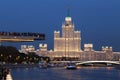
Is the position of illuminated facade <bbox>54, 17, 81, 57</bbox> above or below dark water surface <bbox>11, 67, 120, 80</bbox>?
above

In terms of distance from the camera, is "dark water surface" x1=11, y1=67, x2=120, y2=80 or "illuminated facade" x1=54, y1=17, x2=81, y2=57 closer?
"dark water surface" x1=11, y1=67, x2=120, y2=80

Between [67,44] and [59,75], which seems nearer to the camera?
[59,75]

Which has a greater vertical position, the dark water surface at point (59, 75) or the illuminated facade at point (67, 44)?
the illuminated facade at point (67, 44)

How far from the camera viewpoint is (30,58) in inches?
5325

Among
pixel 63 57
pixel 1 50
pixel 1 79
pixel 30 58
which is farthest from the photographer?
pixel 63 57

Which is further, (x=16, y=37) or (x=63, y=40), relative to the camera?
(x=63, y=40)

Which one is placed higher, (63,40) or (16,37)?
(63,40)

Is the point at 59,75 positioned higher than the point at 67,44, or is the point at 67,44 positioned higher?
the point at 67,44

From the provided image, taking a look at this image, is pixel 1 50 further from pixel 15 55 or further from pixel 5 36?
pixel 5 36

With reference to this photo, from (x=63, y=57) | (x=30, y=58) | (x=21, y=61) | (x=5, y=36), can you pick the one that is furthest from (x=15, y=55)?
(x=5, y=36)

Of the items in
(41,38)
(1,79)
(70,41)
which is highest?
(70,41)

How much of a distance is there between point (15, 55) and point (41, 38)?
7407 centimetres

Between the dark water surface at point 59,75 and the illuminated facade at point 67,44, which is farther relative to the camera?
the illuminated facade at point 67,44

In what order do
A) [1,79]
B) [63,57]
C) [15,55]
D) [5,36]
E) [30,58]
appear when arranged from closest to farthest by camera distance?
[1,79], [5,36], [15,55], [30,58], [63,57]
